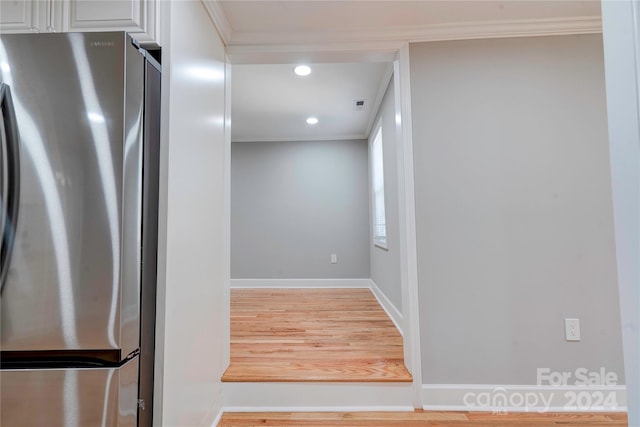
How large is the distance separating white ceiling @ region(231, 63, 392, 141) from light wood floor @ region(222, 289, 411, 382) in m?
2.28

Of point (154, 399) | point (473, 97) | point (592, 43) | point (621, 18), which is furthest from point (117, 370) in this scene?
point (592, 43)

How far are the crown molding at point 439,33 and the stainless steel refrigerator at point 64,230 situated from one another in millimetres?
1113

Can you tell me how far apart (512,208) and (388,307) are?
1.72 m

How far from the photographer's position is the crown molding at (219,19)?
1608 mm

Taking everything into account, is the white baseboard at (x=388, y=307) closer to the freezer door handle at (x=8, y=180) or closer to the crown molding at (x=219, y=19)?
the freezer door handle at (x=8, y=180)

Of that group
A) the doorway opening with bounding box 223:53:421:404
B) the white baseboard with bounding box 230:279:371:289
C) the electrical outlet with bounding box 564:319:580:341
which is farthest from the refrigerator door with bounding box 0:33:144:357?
the white baseboard with bounding box 230:279:371:289

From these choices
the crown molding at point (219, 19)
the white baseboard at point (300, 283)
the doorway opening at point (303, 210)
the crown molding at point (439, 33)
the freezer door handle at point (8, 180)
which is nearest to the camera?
the freezer door handle at point (8, 180)

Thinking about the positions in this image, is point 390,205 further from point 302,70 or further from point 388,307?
point 302,70

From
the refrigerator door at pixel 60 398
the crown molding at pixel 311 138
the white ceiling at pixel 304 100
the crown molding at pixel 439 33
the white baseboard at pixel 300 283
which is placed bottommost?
the white baseboard at pixel 300 283

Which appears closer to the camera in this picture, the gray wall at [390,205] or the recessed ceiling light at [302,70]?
the recessed ceiling light at [302,70]

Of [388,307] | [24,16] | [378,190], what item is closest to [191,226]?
[24,16]

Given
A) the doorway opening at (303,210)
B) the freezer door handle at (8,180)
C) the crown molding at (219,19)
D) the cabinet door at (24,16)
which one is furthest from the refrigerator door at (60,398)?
the doorway opening at (303,210)

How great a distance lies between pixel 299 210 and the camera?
15.3 feet

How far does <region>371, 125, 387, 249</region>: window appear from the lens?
357 centimetres
